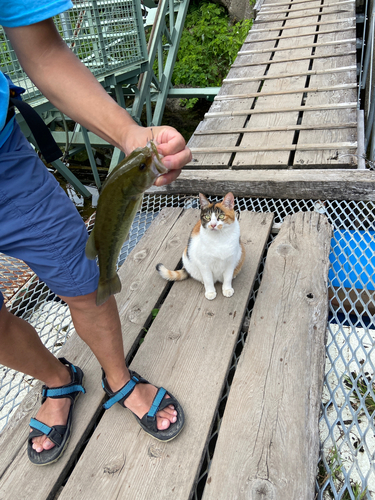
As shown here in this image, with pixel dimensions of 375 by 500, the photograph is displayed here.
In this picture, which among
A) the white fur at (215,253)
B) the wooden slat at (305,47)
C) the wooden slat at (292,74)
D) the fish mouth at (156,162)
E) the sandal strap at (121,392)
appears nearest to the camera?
the fish mouth at (156,162)

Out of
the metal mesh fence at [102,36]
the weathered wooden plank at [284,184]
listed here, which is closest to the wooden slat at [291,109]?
the weathered wooden plank at [284,184]

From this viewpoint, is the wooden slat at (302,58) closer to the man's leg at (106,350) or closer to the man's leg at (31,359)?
the man's leg at (106,350)

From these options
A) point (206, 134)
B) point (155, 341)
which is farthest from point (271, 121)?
point (155, 341)

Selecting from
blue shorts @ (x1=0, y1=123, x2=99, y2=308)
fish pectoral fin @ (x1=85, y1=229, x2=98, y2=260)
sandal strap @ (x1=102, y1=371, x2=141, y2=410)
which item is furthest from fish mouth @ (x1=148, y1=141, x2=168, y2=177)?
sandal strap @ (x1=102, y1=371, x2=141, y2=410)

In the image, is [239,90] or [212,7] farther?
[212,7]

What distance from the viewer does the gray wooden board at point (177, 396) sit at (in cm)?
144

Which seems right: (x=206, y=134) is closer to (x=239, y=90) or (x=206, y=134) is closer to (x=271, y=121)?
(x=271, y=121)

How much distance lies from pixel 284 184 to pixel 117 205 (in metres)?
2.14

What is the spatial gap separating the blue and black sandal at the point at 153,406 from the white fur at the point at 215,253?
75 centimetres

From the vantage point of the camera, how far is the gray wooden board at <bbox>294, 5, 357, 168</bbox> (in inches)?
121

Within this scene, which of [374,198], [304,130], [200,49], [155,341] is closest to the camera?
[155,341]

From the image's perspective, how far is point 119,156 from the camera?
5.15 meters

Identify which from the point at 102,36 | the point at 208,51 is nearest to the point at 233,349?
the point at 102,36

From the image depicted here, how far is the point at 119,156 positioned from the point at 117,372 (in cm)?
418
